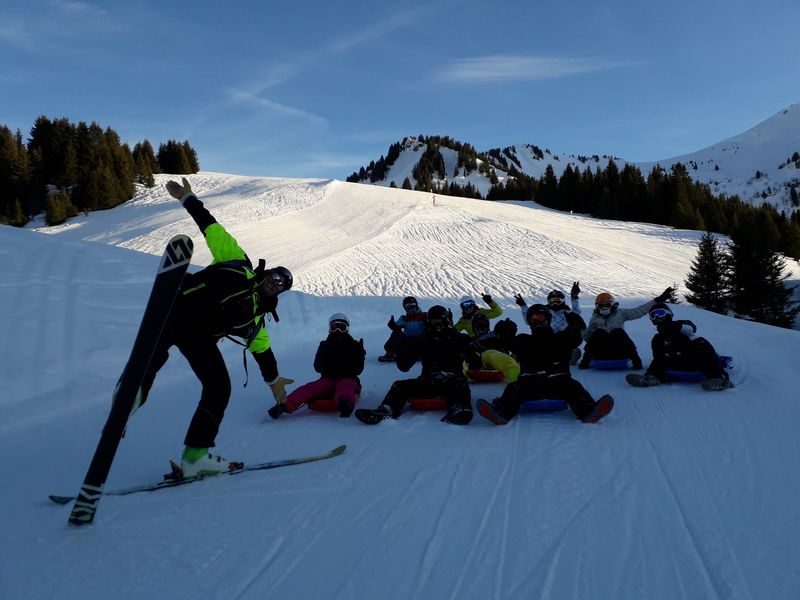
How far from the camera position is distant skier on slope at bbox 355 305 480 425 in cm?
580

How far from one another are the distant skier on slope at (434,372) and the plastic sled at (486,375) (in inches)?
37.2

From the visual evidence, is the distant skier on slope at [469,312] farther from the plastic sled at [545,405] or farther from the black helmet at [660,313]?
the plastic sled at [545,405]

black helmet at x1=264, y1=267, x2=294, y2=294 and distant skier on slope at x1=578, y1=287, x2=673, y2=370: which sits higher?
black helmet at x1=264, y1=267, x2=294, y2=294

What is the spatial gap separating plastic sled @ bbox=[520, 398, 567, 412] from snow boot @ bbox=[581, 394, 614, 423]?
40 cm

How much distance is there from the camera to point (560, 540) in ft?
9.90

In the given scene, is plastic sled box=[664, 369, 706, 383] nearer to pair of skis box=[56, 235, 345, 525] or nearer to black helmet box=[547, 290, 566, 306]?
black helmet box=[547, 290, 566, 306]

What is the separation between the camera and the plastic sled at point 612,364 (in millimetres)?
8195

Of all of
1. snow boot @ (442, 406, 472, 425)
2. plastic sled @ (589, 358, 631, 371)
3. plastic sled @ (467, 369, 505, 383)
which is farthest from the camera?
plastic sled @ (589, 358, 631, 371)

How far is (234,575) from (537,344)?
406cm

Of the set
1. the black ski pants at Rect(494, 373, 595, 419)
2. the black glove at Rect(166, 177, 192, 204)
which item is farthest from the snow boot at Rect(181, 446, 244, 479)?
the black ski pants at Rect(494, 373, 595, 419)

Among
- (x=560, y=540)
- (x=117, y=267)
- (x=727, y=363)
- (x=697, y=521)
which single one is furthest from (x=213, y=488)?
(x=117, y=267)

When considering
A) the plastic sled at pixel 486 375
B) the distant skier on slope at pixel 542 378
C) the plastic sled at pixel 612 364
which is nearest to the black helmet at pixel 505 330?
the plastic sled at pixel 486 375

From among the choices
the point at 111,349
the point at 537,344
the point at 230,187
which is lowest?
the point at 111,349

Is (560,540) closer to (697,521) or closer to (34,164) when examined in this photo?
(697,521)
